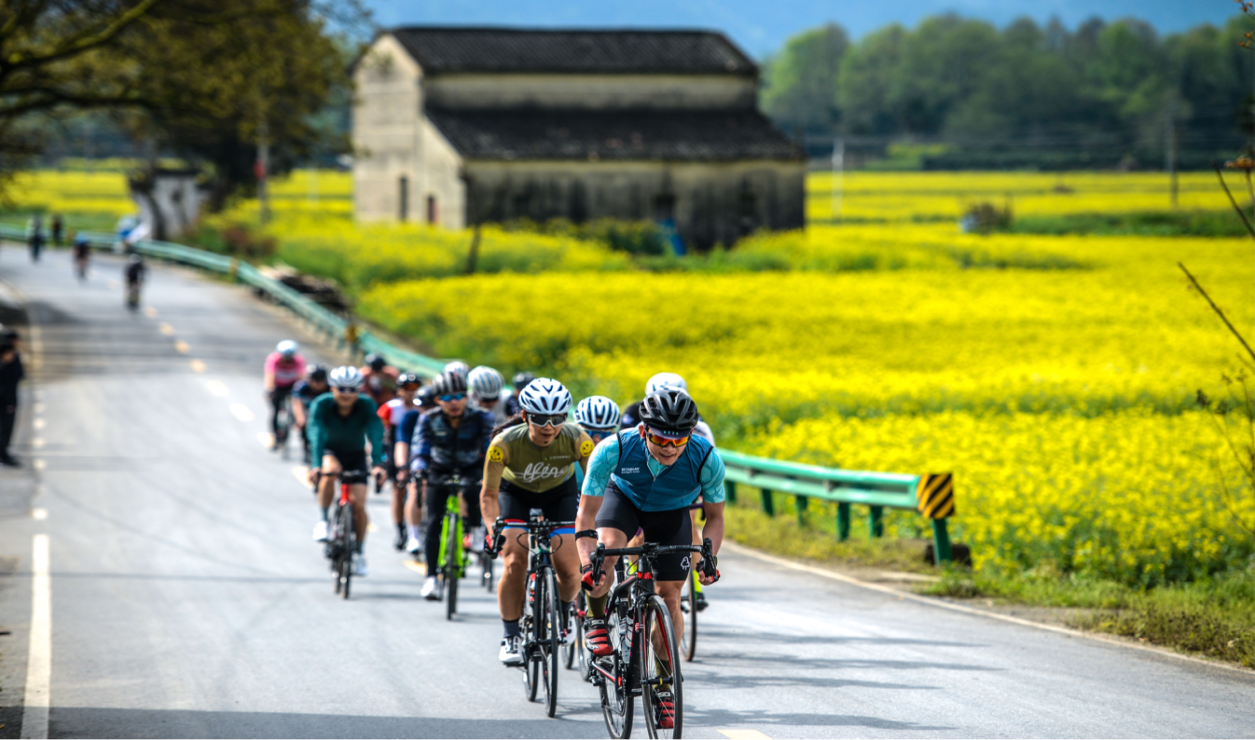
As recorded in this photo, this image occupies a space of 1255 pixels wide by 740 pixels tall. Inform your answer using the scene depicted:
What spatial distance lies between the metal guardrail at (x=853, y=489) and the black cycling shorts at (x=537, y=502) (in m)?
4.93

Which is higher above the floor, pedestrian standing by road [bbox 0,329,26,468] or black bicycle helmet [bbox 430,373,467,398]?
black bicycle helmet [bbox 430,373,467,398]

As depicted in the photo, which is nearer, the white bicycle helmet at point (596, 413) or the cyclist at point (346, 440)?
the white bicycle helmet at point (596, 413)

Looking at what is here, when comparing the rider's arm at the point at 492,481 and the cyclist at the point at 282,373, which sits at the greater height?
the rider's arm at the point at 492,481

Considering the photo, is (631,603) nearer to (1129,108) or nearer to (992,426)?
(992,426)

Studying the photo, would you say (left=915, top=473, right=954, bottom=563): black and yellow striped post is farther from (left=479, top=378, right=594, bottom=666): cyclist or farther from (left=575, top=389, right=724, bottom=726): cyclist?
(left=575, top=389, right=724, bottom=726): cyclist

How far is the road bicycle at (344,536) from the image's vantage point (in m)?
11.9

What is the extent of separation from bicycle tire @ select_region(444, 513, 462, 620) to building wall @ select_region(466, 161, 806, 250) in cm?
4403

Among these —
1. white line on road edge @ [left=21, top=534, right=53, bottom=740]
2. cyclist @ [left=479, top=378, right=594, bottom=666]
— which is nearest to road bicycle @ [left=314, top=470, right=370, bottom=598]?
white line on road edge @ [left=21, top=534, right=53, bottom=740]

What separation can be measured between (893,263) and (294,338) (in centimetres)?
2249

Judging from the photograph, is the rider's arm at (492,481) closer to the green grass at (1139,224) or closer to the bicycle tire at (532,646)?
the bicycle tire at (532,646)

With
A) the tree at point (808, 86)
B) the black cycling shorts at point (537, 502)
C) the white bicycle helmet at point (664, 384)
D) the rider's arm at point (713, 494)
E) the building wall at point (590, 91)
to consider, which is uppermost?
the tree at point (808, 86)

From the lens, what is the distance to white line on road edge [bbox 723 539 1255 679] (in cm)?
930

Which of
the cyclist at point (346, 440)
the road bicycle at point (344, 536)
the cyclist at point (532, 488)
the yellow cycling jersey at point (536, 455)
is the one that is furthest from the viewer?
the cyclist at point (346, 440)

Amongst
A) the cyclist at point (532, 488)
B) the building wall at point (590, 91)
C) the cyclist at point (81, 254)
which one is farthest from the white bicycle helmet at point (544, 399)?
the building wall at point (590, 91)
